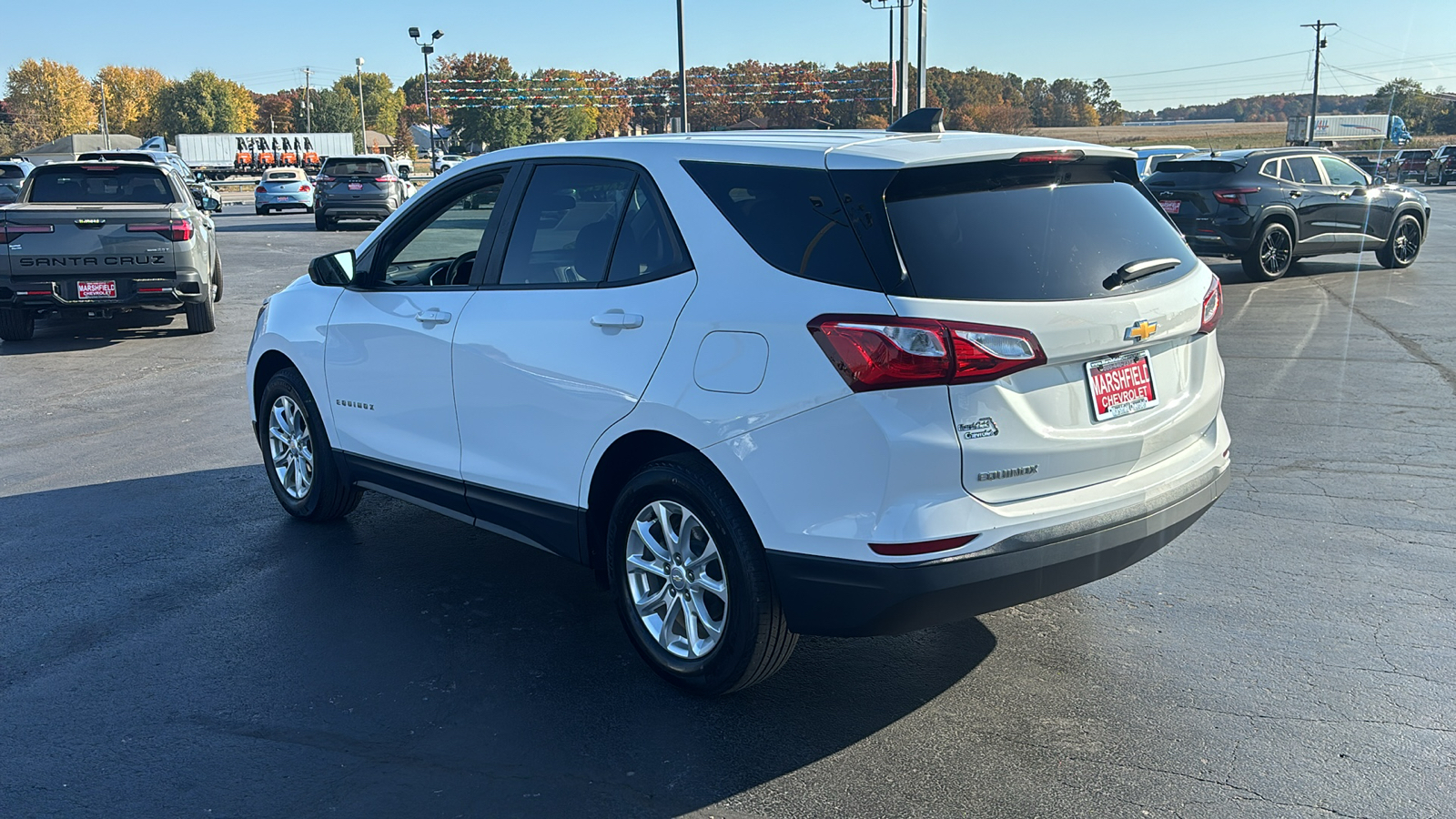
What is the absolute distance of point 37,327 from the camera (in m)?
13.6

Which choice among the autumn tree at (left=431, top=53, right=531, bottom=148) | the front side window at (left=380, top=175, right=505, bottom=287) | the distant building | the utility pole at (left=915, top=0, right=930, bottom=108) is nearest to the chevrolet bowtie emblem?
the front side window at (left=380, top=175, right=505, bottom=287)

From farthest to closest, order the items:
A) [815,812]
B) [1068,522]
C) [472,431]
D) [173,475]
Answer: [173,475] → [472,431] → [1068,522] → [815,812]

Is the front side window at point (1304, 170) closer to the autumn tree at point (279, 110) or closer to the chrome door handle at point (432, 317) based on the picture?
the chrome door handle at point (432, 317)

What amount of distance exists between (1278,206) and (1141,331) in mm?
14061

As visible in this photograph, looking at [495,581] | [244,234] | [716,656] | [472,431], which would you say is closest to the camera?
[716,656]

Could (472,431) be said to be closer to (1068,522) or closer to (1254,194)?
(1068,522)

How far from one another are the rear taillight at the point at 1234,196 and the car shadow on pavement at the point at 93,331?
13.1 m

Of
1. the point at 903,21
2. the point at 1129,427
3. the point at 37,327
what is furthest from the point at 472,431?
the point at 903,21

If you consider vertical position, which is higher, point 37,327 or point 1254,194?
point 1254,194

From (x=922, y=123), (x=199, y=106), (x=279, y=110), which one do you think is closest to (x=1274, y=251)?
(x=922, y=123)

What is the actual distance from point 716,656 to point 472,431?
4.81ft

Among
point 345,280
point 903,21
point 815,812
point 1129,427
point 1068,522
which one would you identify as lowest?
point 815,812

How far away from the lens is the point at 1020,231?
3.62 meters

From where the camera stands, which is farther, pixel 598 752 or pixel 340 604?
pixel 340 604
